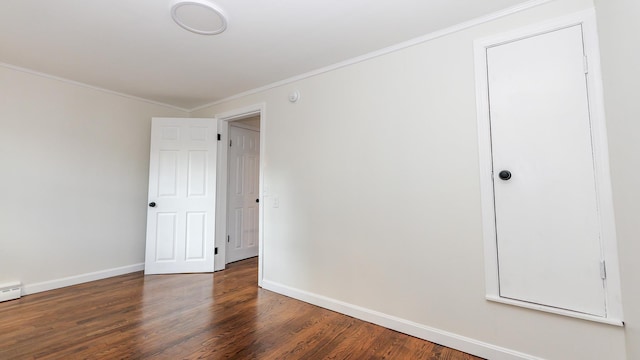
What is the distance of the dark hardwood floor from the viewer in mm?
1781

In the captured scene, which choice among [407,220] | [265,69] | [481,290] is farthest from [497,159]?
[265,69]

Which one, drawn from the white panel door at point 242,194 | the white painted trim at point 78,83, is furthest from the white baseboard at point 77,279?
the white painted trim at point 78,83

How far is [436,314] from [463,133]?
1.32 meters

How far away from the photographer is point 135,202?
11.8ft

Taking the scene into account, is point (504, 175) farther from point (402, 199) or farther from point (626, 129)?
point (402, 199)

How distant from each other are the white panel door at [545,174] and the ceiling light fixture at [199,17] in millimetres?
1888

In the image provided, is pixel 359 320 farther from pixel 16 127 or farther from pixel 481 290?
pixel 16 127

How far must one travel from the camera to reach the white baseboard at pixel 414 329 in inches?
67.0

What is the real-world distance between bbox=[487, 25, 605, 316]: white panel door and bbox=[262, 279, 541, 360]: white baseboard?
1.20ft

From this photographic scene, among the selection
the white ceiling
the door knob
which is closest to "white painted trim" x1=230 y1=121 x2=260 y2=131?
the white ceiling

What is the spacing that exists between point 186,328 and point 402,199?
6.45 ft

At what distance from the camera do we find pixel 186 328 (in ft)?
6.81

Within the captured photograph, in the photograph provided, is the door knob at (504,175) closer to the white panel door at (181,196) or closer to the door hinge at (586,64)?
the door hinge at (586,64)

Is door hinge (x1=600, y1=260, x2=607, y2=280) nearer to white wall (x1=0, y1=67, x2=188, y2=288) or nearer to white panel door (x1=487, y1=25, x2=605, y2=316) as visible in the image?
white panel door (x1=487, y1=25, x2=605, y2=316)
